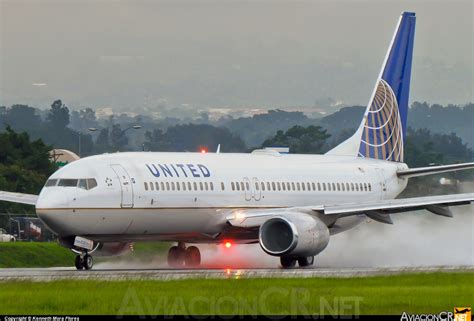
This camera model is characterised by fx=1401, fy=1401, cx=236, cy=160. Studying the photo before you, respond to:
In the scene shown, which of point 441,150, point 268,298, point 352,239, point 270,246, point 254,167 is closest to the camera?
point 268,298

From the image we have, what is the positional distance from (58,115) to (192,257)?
98.5 meters

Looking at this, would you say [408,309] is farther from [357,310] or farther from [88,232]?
[88,232]

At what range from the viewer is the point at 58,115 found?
147 m

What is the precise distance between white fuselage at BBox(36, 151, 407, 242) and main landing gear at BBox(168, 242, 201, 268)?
1644 mm

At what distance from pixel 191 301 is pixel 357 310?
11.9 feet

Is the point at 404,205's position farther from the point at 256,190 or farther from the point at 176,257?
the point at 176,257

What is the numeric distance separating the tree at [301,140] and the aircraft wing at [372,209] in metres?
56.0

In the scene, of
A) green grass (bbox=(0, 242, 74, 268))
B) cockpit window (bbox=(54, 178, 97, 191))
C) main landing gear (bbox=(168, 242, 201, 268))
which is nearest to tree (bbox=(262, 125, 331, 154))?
green grass (bbox=(0, 242, 74, 268))

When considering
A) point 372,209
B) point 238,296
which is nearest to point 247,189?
point 372,209

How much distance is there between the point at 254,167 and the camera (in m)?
51.0

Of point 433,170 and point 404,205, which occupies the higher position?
point 433,170

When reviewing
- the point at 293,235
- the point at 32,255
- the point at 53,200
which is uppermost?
the point at 53,200

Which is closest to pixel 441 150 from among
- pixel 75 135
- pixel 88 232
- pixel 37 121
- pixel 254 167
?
pixel 75 135

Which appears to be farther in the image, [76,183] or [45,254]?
[45,254]
